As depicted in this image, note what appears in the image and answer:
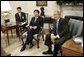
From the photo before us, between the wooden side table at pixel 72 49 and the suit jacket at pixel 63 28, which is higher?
the suit jacket at pixel 63 28

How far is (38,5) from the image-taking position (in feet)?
19.0

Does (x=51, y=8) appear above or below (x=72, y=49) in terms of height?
above

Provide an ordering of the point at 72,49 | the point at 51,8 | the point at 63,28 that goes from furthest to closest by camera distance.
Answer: the point at 51,8
the point at 63,28
the point at 72,49

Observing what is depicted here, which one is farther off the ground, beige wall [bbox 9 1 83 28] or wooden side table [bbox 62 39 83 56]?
beige wall [bbox 9 1 83 28]

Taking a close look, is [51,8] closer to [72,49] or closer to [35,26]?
[35,26]

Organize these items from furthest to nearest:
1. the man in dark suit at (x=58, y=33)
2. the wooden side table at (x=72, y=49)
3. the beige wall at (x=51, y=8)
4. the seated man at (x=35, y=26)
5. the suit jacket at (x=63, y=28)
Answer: the beige wall at (x=51, y=8)
the seated man at (x=35, y=26)
the suit jacket at (x=63, y=28)
the man in dark suit at (x=58, y=33)
the wooden side table at (x=72, y=49)

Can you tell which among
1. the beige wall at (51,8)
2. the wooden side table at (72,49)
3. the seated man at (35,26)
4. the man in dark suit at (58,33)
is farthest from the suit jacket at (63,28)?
the beige wall at (51,8)

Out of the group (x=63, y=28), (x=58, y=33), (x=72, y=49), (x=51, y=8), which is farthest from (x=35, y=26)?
(x=51, y=8)

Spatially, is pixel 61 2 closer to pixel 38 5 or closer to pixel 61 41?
pixel 38 5

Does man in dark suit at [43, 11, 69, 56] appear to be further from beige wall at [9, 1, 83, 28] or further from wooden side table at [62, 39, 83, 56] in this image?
beige wall at [9, 1, 83, 28]

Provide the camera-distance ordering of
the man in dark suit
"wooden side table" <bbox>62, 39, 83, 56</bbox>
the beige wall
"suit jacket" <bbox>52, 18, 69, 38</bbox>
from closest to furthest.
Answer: "wooden side table" <bbox>62, 39, 83, 56</bbox> → the man in dark suit → "suit jacket" <bbox>52, 18, 69, 38</bbox> → the beige wall

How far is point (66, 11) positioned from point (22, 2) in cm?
193

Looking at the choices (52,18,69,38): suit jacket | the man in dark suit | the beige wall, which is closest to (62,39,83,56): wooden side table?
the man in dark suit

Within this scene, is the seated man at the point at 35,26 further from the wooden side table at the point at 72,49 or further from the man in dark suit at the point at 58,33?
the wooden side table at the point at 72,49
